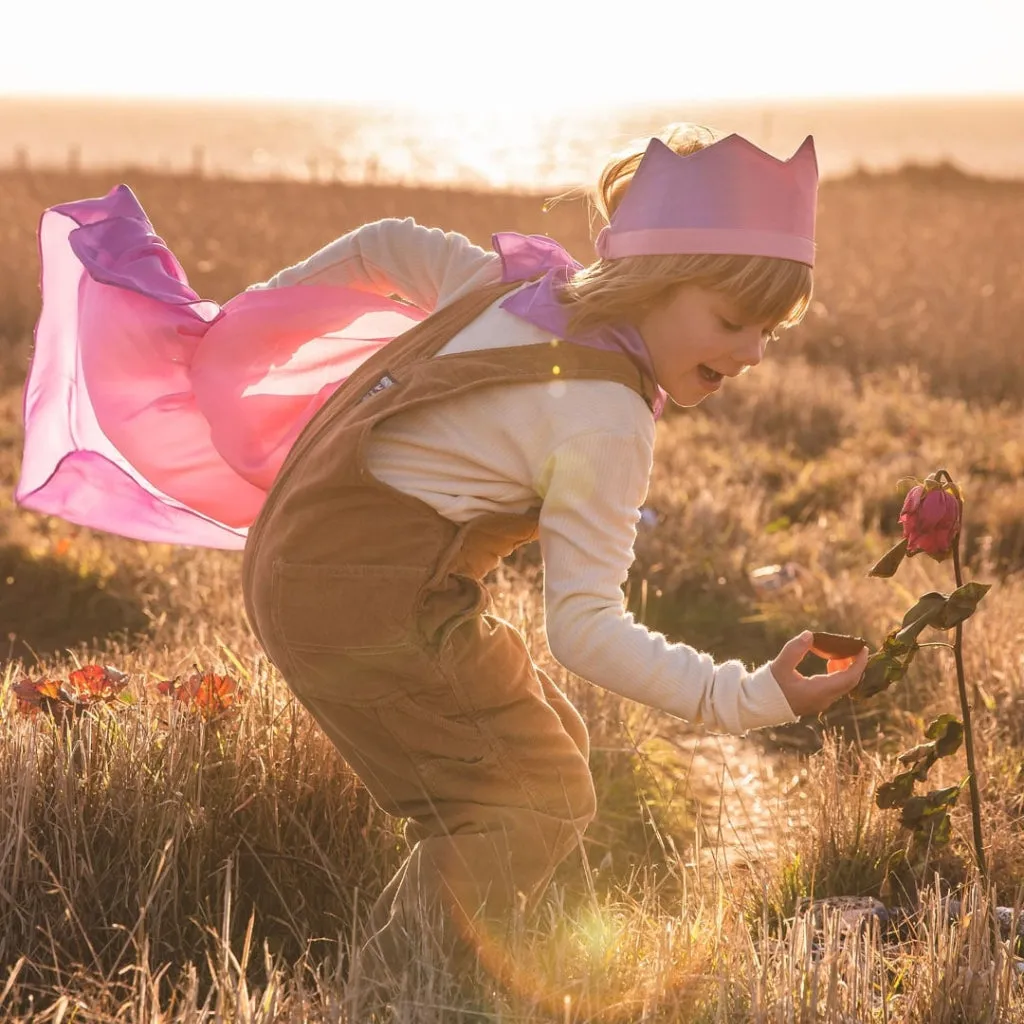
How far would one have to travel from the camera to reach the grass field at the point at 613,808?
76.2 inches

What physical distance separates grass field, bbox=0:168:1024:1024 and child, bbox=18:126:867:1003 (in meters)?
0.25

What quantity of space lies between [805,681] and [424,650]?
0.64m

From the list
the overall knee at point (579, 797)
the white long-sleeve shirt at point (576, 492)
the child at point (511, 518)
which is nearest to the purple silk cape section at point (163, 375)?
the child at point (511, 518)

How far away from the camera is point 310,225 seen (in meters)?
15.6

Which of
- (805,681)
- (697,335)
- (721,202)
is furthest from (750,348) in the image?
(805,681)

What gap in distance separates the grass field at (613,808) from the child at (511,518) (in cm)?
25

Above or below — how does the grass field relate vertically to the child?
below

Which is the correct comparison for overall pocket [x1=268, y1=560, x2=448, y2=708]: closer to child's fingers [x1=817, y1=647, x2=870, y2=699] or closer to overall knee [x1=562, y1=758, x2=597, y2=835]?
overall knee [x1=562, y1=758, x2=597, y2=835]

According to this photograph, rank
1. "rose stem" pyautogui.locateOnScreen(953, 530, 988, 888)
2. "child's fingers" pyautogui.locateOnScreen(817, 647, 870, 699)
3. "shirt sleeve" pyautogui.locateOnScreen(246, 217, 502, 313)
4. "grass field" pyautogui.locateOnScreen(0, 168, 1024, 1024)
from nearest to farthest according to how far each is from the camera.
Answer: "grass field" pyautogui.locateOnScreen(0, 168, 1024, 1024), "child's fingers" pyautogui.locateOnScreen(817, 647, 870, 699), "rose stem" pyautogui.locateOnScreen(953, 530, 988, 888), "shirt sleeve" pyautogui.locateOnScreen(246, 217, 502, 313)

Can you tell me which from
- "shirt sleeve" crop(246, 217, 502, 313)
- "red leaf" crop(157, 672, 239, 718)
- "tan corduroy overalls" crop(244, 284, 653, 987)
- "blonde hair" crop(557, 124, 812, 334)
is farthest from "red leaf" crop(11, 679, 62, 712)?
"blonde hair" crop(557, 124, 812, 334)

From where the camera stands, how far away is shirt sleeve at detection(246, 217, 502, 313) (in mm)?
2553

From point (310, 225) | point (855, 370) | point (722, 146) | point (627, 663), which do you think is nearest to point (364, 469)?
point (627, 663)

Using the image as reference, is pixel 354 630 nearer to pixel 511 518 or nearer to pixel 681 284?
pixel 511 518

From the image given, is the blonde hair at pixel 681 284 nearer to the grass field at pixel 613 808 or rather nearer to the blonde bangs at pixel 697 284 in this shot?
the blonde bangs at pixel 697 284
